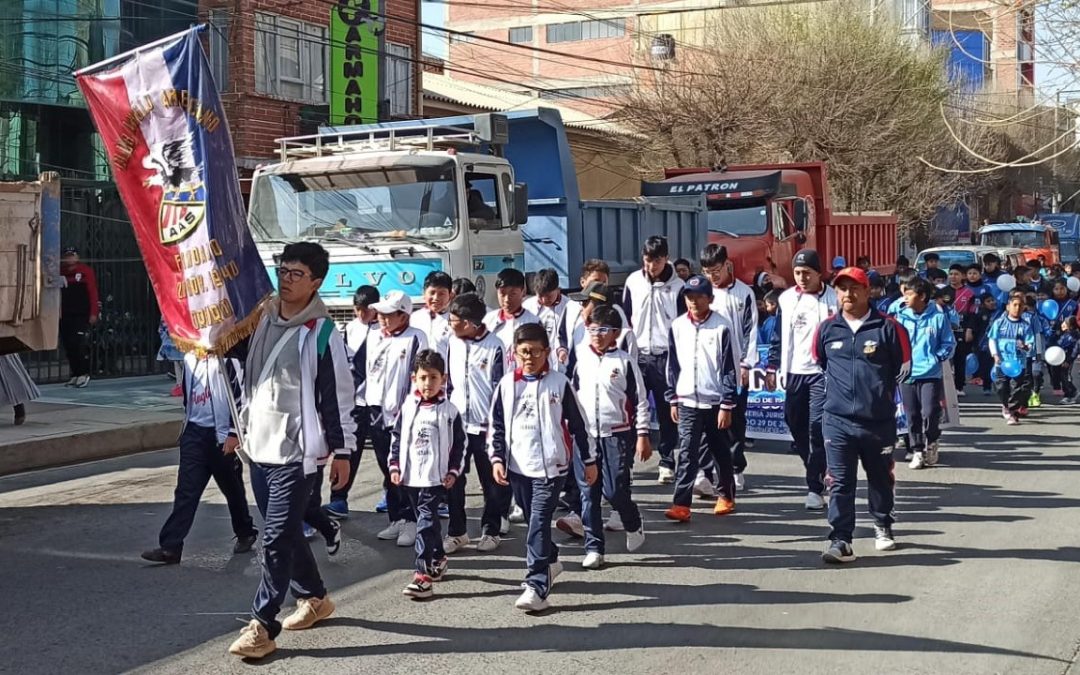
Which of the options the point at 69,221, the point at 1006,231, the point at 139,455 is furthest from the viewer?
the point at 1006,231

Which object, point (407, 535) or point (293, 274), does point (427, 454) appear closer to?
point (407, 535)

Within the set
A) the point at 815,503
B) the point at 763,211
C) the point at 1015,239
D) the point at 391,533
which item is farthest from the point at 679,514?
the point at 1015,239

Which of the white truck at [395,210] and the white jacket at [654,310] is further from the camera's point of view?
the white truck at [395,210]

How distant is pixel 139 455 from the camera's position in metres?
13.0

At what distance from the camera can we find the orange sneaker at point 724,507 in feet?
30.8

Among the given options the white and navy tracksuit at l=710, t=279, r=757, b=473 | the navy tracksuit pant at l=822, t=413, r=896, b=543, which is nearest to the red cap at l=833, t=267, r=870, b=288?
the navy tracksuit pant at l=822, t=413, r=896, b=543

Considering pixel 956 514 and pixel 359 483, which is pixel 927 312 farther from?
pixel 359 483

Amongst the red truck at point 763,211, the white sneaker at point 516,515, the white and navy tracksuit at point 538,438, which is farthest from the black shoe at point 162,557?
the red truck at point 763,211

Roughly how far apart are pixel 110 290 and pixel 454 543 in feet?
38.6

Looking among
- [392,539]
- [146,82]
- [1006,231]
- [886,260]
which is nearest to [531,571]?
[392,539]

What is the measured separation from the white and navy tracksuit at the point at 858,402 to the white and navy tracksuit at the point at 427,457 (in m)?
2.28

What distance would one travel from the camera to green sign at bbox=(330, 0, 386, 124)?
22.2 metres

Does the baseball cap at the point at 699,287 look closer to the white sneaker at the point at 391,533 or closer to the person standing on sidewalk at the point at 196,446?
the white sneaker at the point at 391,533

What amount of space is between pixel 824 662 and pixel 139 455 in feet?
28.8
